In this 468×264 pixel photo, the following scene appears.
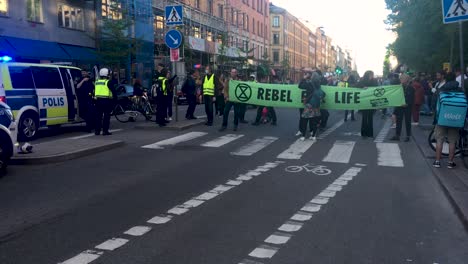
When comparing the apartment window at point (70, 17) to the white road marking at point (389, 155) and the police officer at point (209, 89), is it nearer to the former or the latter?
the police officer at point (209, 89)

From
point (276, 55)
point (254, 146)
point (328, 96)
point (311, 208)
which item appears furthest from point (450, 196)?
point (276, 55)

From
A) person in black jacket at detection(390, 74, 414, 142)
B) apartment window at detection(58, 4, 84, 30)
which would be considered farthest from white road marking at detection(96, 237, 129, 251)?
apartment window at detection(58, 4, 84, 30)

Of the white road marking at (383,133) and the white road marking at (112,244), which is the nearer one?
the white road marking at (112,244)

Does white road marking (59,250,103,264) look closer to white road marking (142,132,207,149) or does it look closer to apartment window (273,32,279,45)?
white road marking (142,132,207,149)

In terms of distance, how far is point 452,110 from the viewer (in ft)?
29.1

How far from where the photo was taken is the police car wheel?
12.4 meters

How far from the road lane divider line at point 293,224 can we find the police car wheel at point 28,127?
319 inches

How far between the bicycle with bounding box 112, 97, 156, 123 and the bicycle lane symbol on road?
9758 millimetres

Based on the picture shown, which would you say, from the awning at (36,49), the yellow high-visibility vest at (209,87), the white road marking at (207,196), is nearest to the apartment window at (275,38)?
the awning at (36,49)

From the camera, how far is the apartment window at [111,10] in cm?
3244

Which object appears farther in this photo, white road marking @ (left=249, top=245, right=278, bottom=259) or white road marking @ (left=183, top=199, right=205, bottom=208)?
white road marking @ (left=183, top=199, right=205, bottom=208)

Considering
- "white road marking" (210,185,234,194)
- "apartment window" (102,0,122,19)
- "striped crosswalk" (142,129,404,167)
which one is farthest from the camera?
"apartment window" (102,0,122,19)

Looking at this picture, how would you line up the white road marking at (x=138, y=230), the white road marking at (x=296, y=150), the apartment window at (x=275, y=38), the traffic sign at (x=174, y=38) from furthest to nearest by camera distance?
1. the apartment window at (x=275, y=38)
2. the traffic sign at (x=174, y=38)
3. the white road marking at (x=296, y=150)
4. the white road marking at (x=138, y=230)

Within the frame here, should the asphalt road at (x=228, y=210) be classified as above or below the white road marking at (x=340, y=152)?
below
